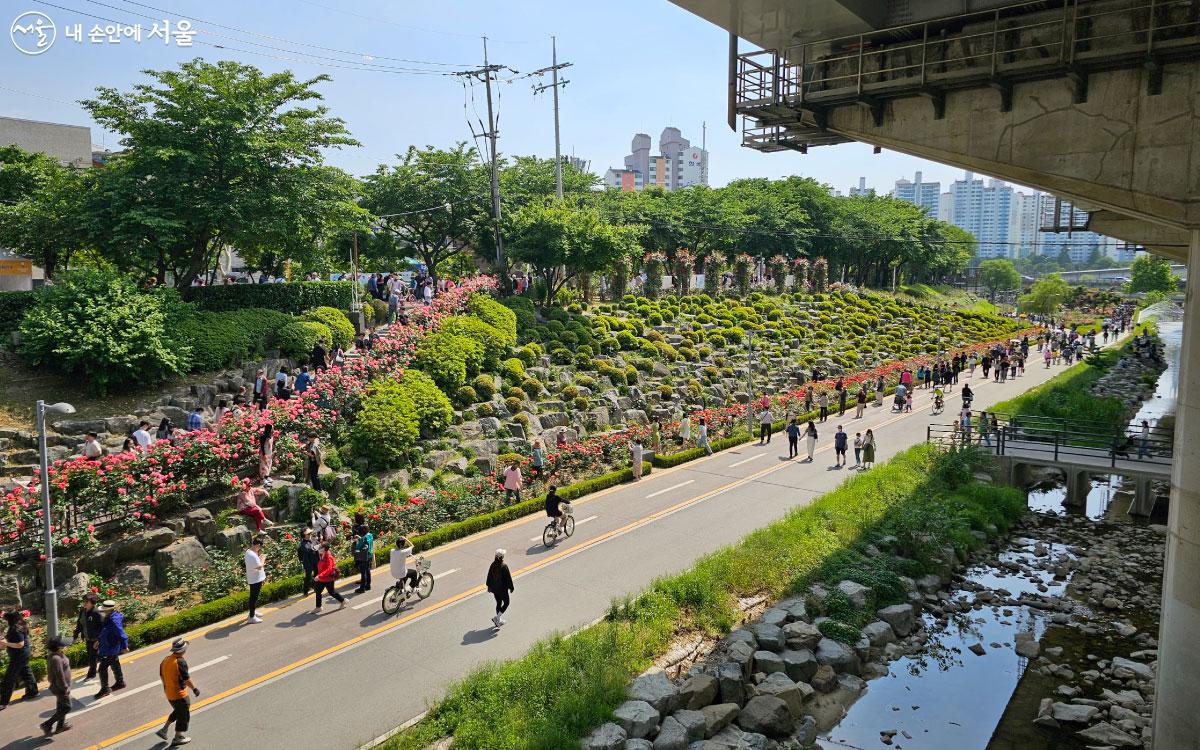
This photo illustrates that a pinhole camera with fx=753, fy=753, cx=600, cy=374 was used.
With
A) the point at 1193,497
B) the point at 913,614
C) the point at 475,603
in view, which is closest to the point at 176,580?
the point at 475,603

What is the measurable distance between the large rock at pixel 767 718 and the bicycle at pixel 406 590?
698cm

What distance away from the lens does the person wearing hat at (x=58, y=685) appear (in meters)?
11.1

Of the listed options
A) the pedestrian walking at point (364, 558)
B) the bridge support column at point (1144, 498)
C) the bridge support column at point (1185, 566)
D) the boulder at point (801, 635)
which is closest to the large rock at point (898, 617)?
the boulder at point (801, 635)

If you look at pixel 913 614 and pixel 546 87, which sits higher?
pixel 546 87

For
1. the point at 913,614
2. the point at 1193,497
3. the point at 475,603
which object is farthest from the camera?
the point at 913,614

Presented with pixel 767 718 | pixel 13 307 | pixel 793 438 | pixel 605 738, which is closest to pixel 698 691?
pixel 767 718

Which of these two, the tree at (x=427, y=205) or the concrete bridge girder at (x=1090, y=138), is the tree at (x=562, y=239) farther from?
the concrete bridge girder at (x=1090, y=138)

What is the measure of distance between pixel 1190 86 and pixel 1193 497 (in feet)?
19.0

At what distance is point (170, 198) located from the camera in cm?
2430

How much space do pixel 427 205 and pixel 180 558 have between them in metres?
28.7

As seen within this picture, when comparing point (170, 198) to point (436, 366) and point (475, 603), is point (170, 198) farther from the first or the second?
point (475, 603)

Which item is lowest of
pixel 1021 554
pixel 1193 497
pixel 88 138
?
pixel 1021 554

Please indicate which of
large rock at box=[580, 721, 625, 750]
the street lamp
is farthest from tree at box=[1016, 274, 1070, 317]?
the street lamp

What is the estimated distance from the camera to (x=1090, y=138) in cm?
1165
